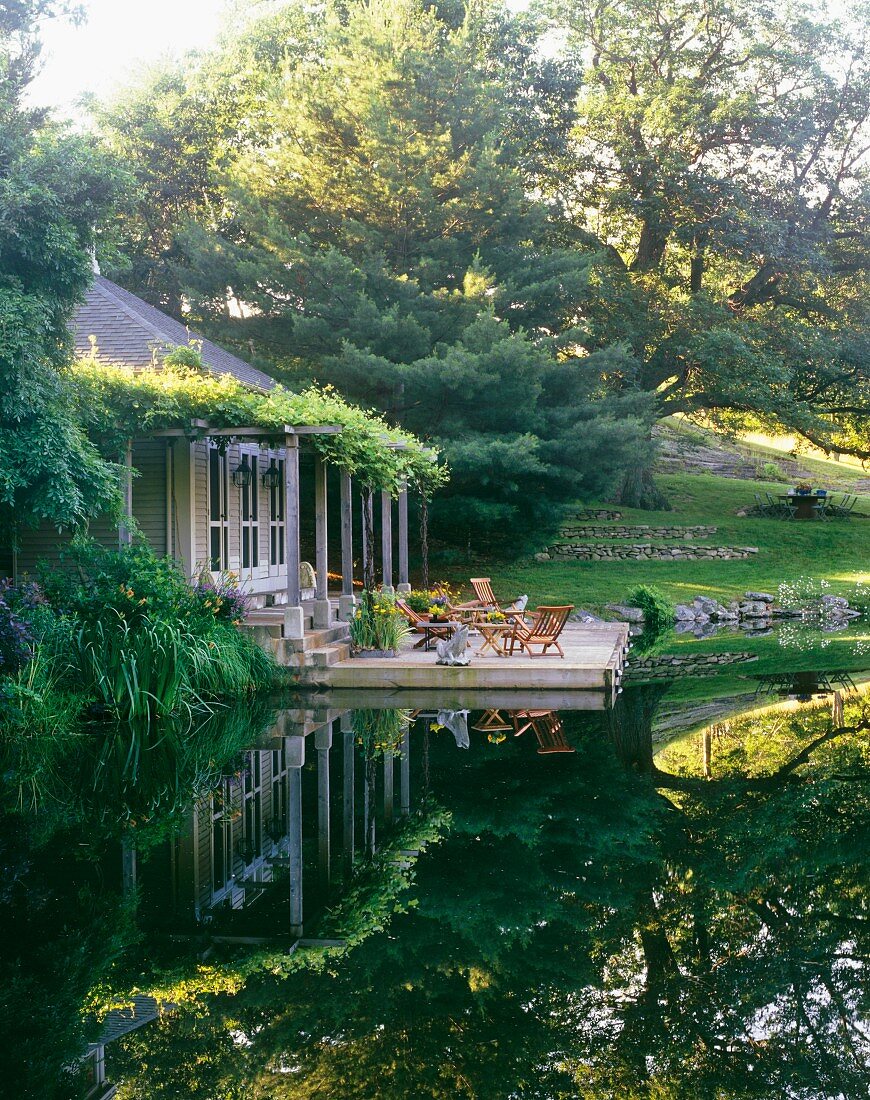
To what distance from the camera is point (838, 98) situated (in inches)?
1227

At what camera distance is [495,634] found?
1538 cm

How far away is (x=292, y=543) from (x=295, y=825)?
7.01 metres

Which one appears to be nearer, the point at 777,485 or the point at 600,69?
the point at 600,69

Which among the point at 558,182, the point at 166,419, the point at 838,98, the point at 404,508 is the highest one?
the point at 838,98

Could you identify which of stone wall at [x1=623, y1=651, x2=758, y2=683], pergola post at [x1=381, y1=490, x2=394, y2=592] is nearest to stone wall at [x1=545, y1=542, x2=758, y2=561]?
stone wall at [x1=623, y1=651, x2=758, y2=683]

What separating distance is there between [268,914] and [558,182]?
2962cm

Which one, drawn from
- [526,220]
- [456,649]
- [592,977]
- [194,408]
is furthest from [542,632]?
[526,220]

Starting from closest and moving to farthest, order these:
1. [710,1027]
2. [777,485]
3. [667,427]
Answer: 1. [710,1027]
2. [777,485]
3. [667,427]

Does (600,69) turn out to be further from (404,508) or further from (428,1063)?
(428,1063)

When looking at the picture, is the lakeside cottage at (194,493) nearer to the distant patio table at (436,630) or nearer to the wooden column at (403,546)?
the wooden column at (403,546)

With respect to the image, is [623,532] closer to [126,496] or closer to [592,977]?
[126,496]

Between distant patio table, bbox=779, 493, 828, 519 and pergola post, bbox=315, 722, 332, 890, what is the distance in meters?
26.0

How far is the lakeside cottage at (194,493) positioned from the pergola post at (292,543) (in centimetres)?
1

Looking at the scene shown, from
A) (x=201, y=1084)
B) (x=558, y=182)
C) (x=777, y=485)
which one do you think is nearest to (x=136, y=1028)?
(x=201, y=1084)
